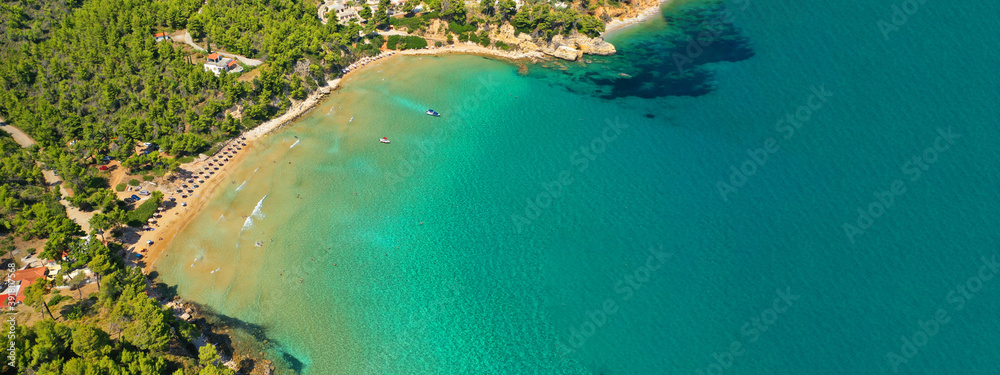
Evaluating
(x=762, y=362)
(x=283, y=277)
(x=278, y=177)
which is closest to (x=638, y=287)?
(x=762, y=362)

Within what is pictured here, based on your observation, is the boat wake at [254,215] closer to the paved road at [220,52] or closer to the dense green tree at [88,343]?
the dense green tree at [88,343]

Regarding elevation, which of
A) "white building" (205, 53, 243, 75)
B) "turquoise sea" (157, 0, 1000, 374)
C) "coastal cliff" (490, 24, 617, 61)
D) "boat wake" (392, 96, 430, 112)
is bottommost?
"turquoise sea" (157, 0, 1000, 374)

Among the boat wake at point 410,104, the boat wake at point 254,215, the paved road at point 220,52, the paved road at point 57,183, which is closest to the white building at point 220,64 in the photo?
the paved road at point 220,52

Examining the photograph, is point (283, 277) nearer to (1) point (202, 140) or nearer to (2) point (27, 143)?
(1) point (202, 140)

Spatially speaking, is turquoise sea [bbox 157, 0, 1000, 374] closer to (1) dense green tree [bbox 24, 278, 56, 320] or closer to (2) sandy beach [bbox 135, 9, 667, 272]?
(2) sandy beach [bbox 135, 9, 667, 272]

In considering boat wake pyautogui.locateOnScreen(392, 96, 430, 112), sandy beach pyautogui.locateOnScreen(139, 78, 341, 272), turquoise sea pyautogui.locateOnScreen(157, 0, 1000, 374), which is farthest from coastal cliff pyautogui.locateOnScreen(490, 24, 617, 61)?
sandy beach pyautogui.locateOnScreen(139, 78, 341, 272)

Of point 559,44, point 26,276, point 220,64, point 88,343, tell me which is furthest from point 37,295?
point 559,44
